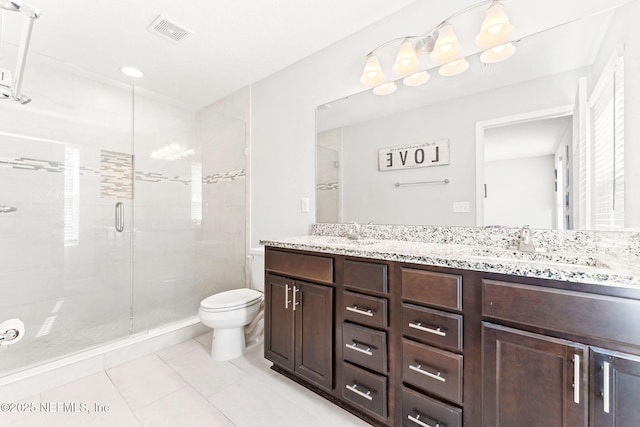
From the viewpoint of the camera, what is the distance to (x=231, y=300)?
2113 mm

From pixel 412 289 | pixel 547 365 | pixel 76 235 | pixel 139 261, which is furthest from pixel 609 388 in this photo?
pixel 76 235

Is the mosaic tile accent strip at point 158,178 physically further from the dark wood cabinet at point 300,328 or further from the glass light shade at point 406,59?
the glass light shade at point 406,59

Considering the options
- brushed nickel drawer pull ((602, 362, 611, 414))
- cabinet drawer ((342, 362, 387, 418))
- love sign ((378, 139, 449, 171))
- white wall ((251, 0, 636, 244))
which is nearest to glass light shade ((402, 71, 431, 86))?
white wall ((251, 0, 636, 244))

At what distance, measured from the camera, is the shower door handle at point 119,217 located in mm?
2452

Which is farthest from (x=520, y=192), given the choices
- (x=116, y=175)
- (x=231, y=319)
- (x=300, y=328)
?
(x=116, y=175)

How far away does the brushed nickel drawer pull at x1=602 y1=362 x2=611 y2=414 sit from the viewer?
32.3 inches

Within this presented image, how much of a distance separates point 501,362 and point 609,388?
0.88 ft

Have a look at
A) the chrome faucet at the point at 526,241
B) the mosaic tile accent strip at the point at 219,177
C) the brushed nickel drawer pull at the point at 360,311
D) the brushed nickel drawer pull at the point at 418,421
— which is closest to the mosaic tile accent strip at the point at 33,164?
the mosaic tile accent strip at the point at 219,177

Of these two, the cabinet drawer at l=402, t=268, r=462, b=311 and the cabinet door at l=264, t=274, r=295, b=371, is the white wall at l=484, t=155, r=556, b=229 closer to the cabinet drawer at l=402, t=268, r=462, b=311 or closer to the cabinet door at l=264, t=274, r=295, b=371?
the cabinet drawer at l=402, t=268, r=462, b=311

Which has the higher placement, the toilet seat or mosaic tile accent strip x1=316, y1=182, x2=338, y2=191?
mosaic tile accent strip x1=316, y1=182, x2=338, y2=191

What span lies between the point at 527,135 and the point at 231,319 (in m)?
2.14

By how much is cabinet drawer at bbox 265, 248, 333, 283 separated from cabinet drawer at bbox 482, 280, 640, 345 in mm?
748

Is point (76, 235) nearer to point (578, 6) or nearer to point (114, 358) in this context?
point (114, 358)

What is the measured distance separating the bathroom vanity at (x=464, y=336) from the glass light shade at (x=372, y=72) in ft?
3.75
